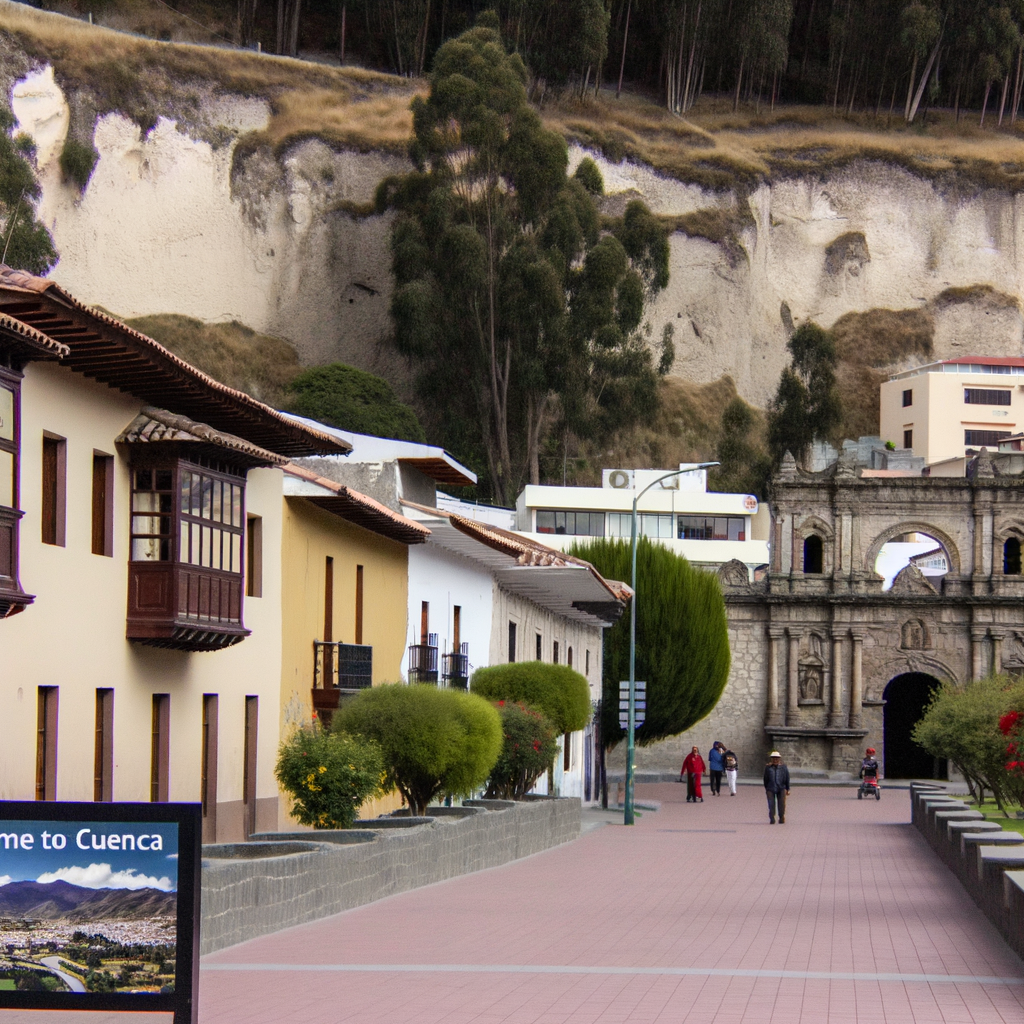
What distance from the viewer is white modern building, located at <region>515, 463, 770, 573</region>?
81675 mm

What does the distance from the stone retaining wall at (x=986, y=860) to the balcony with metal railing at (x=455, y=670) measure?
9.45 metres

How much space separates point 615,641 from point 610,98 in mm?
62204

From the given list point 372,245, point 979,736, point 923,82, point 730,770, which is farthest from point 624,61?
point 979,736

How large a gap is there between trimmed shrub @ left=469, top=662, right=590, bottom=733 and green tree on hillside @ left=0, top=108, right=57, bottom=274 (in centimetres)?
3728

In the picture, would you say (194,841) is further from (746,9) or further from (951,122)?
(951,122)

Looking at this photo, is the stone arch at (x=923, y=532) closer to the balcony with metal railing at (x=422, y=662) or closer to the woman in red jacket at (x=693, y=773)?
the woman in red jacket at (x=693, y=773)

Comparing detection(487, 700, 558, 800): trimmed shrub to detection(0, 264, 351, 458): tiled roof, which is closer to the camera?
detection(0, 264, 351, 458): tiled roof

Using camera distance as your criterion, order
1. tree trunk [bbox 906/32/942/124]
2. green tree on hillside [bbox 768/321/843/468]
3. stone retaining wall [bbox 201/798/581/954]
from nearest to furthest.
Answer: stone retaining wall [bbox 201/798/581/954]
green tree on hillside [bbox 768/321/843/468]
tree trunk [bbox 906/32/942/124]

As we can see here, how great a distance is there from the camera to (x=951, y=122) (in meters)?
114

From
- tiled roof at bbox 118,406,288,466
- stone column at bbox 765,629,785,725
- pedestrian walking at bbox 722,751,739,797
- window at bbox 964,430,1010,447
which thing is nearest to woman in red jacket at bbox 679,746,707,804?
pedestrian walking at bbox 722,751,739,797

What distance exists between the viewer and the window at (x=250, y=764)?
23.7m

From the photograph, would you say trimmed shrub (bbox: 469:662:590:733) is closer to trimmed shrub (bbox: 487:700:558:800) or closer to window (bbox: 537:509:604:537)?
trimmed shrub (bbox: 487:700:558:800)

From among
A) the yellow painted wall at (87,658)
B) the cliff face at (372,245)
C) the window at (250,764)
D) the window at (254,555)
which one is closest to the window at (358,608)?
the window at (254,555)

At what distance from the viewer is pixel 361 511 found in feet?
87.4
